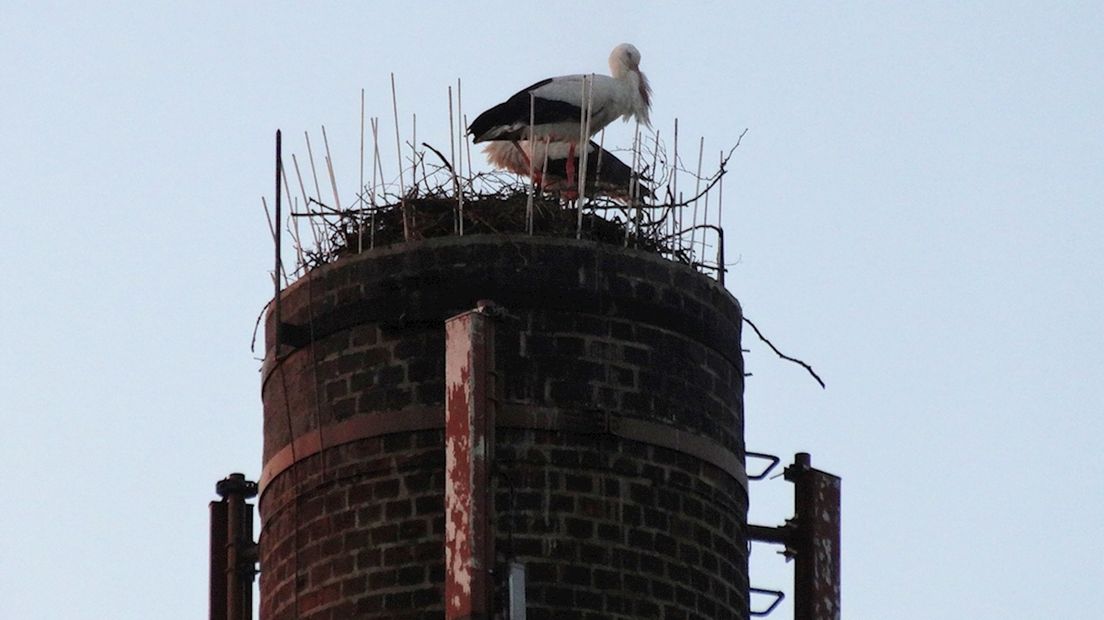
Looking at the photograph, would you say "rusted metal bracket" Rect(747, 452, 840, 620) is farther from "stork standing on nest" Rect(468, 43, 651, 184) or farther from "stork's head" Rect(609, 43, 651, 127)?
"stork's head" Rect(609, 43, 651, 127)

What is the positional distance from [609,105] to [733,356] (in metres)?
6.81

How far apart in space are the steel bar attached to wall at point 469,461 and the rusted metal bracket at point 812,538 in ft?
11.7

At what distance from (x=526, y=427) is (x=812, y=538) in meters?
3.62

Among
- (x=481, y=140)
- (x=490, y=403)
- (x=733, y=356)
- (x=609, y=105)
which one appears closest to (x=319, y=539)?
(x=490, y=403)

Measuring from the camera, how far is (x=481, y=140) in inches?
1187

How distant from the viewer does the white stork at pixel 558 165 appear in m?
26.8

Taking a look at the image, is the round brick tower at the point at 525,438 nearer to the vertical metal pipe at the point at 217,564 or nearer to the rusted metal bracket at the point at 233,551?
the rusted metal bracket at the point at 233,551

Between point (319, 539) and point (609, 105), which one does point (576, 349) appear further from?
point (609, 105)

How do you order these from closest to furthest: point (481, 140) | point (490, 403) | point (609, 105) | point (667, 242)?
point (490, 403) < point (667, 242) < point (481, 140) < point (609, 105)

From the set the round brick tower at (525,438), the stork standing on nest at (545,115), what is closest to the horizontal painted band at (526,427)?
the round brick tower at (525,438)

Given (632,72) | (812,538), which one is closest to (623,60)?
(632,72)

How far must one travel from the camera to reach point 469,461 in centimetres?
2373

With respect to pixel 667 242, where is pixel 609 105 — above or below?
above

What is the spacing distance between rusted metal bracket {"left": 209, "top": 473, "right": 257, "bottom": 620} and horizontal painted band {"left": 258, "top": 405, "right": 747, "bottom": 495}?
156cm
